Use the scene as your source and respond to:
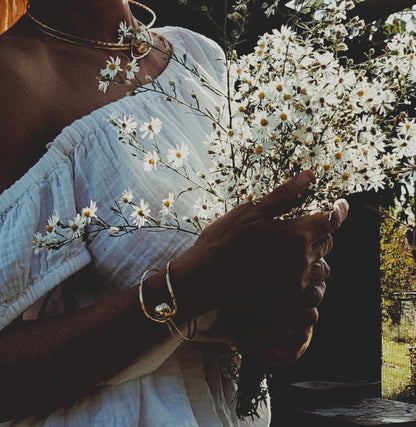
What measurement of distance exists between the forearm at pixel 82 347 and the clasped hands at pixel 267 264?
0.27 ft

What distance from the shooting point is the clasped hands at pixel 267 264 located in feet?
3.84

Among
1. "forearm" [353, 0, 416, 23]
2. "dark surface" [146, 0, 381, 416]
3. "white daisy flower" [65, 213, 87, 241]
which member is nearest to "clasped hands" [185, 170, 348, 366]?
"white daisy flower" [65, 213, 87, 241]

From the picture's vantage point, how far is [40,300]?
1381 millimetres

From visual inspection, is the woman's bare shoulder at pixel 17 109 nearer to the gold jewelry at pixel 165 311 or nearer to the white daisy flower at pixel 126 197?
the white daisy flower at pixel 126 197

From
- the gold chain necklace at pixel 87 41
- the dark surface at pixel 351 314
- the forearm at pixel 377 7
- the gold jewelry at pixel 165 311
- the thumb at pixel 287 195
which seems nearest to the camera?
the thumb at pixel 287 195

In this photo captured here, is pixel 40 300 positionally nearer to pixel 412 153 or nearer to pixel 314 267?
pixel 314 267

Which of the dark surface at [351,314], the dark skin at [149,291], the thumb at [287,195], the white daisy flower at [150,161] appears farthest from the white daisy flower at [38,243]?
the dark surface at [351,314]

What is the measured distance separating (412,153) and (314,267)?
0.36 m

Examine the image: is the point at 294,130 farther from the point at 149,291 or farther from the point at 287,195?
the point at 149,291

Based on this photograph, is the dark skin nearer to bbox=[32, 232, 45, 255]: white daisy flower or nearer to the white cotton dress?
the white cotton dress

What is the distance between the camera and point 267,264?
121 cm

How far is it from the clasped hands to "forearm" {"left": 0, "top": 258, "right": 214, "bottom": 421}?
3.2 inches

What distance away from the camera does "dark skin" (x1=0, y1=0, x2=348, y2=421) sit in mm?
1195

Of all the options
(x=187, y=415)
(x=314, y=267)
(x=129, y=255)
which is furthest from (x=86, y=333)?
(x=314, y=267)
